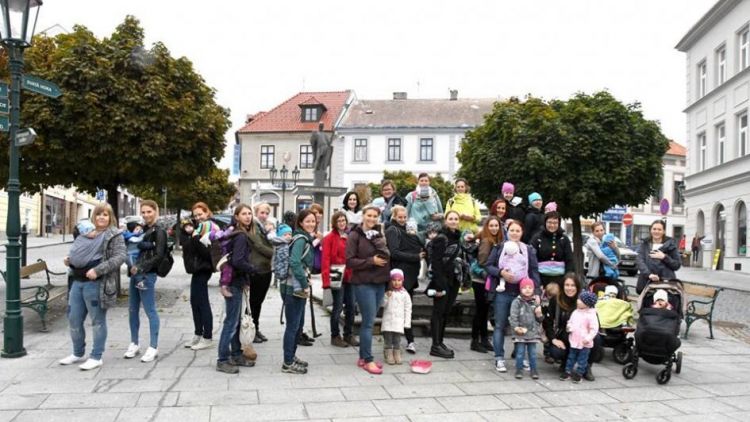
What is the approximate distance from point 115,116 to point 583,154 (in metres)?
10.9

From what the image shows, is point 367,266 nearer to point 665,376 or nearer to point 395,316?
point 395,316

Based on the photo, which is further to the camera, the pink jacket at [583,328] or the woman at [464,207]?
the woman at [464,207]

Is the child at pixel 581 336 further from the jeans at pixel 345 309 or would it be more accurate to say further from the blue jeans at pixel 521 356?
the jeans at pixel 345 309

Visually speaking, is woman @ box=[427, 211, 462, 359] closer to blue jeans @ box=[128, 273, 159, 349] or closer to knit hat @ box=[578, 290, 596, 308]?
knit hat @ box=[578, 290, 596, 308]

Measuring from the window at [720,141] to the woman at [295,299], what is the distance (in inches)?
1055

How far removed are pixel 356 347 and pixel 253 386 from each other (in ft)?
6.72

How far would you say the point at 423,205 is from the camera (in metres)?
8.67

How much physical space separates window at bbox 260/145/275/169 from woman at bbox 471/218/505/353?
44.5m

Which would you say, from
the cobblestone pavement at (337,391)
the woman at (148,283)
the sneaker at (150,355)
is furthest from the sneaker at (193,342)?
the sneaker at (150,355)

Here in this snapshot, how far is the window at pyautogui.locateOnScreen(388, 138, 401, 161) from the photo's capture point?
46969mm

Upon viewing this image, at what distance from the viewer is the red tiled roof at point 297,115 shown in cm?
5028

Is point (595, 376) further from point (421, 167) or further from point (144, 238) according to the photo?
point (421, 167)

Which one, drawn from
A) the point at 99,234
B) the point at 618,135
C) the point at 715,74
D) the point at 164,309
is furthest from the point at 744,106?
the point at 99,234

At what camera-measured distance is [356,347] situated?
757cm
